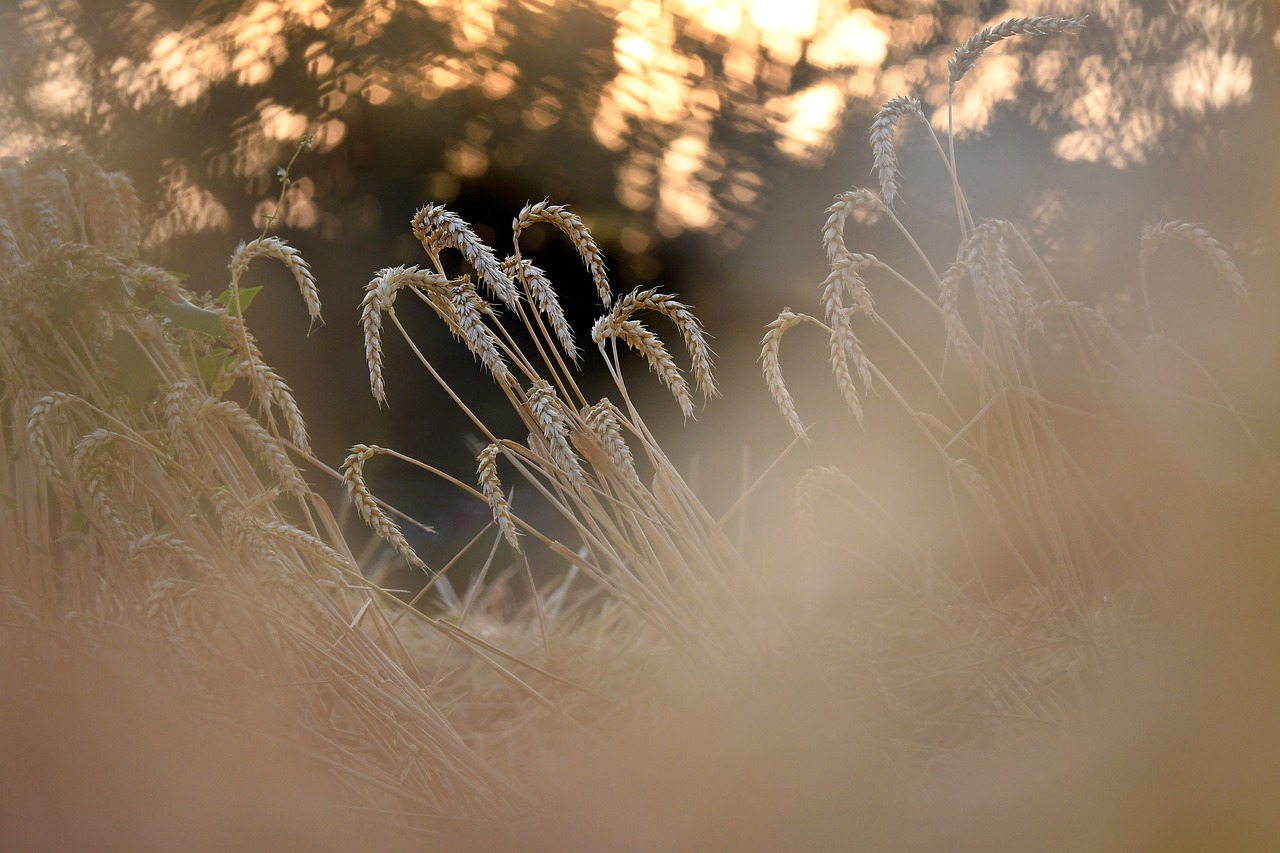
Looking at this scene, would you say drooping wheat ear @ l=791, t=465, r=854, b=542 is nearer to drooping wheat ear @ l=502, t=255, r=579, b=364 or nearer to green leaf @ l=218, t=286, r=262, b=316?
drooping wheat ear @ l=502, t=255, r=579, b=364

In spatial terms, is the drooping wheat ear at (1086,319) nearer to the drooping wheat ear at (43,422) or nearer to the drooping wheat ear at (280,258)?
the drooping wheat ear at (280,258)

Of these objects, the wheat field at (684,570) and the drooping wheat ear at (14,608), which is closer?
the wheat field at (684,570)

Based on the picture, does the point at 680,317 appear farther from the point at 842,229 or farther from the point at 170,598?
the point at 170,598

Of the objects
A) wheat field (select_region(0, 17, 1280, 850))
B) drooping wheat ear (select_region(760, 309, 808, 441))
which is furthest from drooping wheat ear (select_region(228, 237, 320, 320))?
drooping wheat ear (select_region(760, 309, 808, 441))

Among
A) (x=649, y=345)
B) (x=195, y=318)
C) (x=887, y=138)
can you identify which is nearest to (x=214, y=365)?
(x=195, y=318)

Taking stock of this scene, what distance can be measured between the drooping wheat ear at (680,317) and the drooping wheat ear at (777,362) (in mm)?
28

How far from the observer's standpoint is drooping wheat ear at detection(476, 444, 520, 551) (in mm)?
415

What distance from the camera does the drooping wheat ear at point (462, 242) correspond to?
15.0 inches

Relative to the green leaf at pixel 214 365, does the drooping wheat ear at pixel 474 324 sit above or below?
above

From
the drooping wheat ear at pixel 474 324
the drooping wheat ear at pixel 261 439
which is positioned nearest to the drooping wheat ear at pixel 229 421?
the drooping wheat ear at pixel 261 439

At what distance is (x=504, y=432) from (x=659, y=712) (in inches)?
6.5

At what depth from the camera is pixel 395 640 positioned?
1.60 ft

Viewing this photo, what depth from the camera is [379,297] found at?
38 cm

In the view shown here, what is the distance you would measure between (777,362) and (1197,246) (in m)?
0.19
